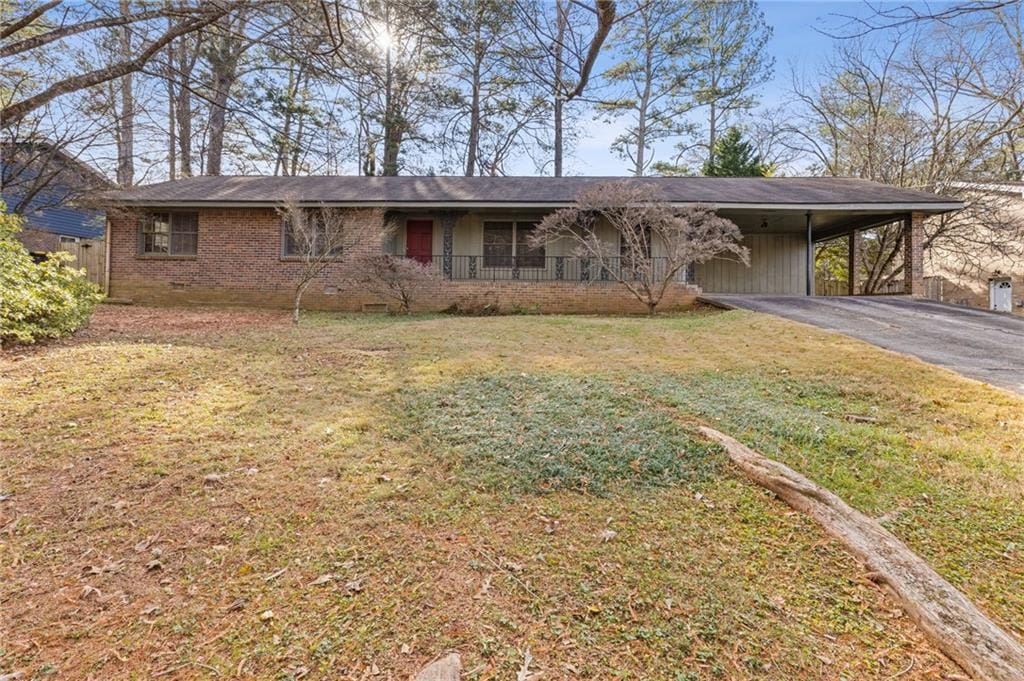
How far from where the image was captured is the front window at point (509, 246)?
14008 mm

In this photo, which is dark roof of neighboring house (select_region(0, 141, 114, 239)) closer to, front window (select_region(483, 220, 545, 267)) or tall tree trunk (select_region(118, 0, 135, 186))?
tall tree trunk (select_region(118, 0, 135, 186))

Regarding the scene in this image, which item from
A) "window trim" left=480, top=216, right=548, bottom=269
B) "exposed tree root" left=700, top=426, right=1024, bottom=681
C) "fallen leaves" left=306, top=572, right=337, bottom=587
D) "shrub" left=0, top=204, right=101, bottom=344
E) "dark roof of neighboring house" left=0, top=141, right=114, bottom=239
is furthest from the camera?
"window trim" left=480, top=216, right=548, bottom=269

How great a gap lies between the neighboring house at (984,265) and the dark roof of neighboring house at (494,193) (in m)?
4.39

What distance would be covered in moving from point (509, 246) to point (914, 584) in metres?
12.7

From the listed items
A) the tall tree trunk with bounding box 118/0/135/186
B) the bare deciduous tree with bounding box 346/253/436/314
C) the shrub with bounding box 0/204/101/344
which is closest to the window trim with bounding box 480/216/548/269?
the bare deciduous tree with bounding box 346/253/436/314

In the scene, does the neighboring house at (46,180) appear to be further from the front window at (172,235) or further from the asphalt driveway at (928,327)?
the asphalt driveway at (928,327)

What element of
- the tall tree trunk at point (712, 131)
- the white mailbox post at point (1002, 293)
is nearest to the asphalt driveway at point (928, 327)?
the white mailbox post at point (1002, 293)

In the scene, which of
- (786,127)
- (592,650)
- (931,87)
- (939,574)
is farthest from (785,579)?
(786,127)

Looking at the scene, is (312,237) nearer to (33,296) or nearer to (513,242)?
(33,296)

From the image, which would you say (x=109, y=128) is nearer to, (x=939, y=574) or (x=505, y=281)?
(x=505, y=281)

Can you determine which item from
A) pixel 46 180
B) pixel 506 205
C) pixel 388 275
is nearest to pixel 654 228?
pixel 506 205

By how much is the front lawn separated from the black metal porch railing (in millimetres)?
8244

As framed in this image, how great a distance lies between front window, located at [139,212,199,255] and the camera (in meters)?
13.3

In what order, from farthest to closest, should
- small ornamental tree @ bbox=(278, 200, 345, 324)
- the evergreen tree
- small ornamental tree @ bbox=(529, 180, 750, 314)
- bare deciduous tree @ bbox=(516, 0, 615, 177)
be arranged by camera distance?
the evergreen tree
small ornamental tree @ bbox=(278, 200, 345, 324)
small ornamental tree @ bbox=(529, 180, 750, 314)
bare deciduous tree @ bbox=(516, 0, 615, 177)
